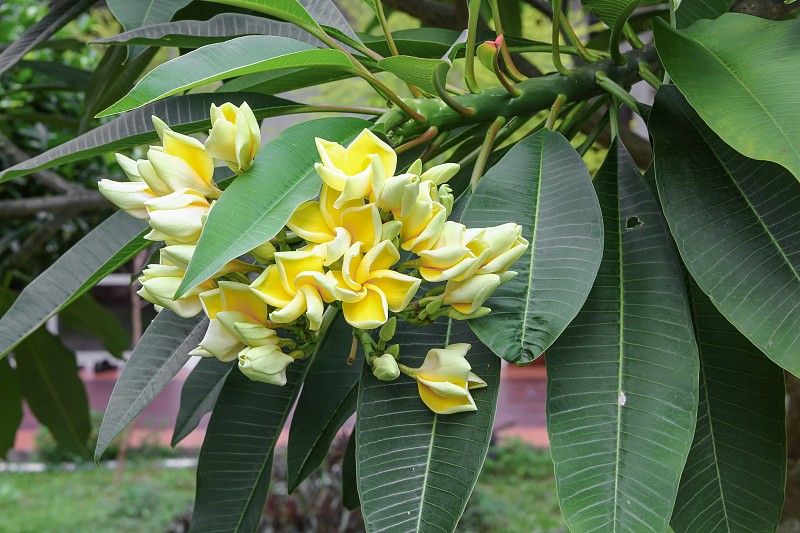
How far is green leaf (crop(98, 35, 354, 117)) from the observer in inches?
18.6

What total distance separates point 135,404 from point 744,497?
1.54 feet

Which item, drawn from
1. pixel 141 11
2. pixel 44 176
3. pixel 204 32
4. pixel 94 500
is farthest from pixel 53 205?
pixel 94 500

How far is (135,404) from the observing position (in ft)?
1.96

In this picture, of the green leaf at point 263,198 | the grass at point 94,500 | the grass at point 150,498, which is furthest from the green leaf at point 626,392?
the grass at point 94,500

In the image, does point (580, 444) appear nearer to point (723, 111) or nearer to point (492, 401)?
point (492, 401)

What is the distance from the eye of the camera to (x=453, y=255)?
1.58 feet

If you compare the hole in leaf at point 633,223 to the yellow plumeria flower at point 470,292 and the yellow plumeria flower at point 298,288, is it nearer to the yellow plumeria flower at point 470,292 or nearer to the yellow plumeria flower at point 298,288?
the yellow plumeria flower at point 470,292

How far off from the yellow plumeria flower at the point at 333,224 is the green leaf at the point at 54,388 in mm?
1271

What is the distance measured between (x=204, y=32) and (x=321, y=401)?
360 mm

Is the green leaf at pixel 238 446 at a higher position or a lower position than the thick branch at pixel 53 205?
lower

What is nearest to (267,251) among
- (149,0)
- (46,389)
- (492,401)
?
(492,401)

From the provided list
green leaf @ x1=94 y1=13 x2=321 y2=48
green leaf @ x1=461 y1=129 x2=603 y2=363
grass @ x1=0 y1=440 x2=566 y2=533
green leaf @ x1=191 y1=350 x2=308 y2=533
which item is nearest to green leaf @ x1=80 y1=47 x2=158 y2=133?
green leaf @ x1=94 y1=13 x2=321 y2=48

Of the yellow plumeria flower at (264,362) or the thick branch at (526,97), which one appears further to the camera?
the thick branch at (526,97)

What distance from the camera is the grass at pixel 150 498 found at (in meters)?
4.20
